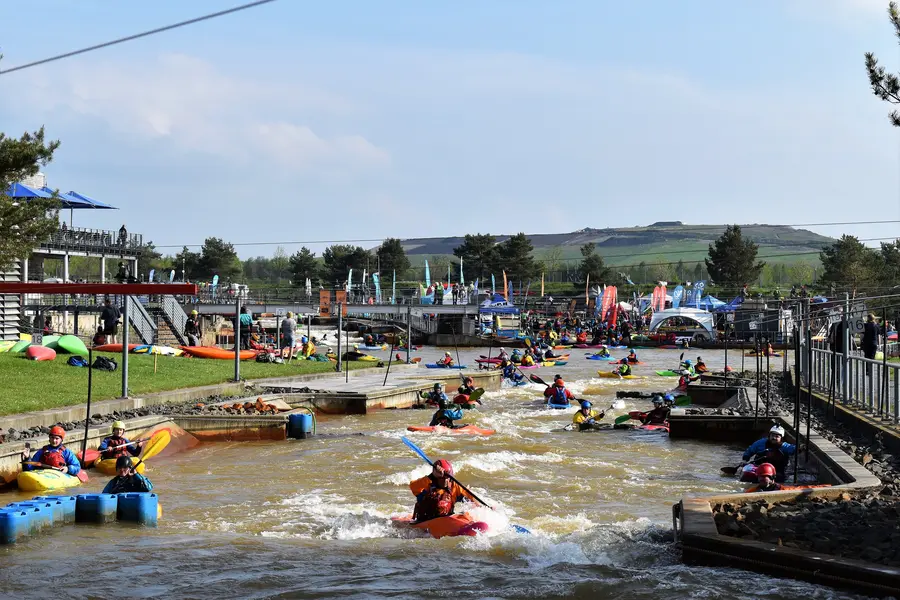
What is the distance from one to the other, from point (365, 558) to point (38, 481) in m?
6.18

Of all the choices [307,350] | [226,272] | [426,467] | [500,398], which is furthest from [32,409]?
[226,272]

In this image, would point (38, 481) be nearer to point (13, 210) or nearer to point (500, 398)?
point (13, 210)

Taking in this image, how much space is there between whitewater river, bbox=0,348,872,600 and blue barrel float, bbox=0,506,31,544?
18 centimetres

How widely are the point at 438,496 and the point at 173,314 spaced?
34526 mm

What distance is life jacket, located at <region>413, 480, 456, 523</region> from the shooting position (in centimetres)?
1310

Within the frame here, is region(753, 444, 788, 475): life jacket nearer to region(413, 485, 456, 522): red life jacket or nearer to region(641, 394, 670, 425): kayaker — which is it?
region(413, 485, 456, 522): red life jacket

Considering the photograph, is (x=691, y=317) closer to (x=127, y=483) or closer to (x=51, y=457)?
(x=51, y=457)

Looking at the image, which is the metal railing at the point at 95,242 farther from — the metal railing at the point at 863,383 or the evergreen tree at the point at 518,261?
the evergreen tree at the point at 518,261

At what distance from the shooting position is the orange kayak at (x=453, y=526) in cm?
1262

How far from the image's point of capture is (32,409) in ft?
62.2

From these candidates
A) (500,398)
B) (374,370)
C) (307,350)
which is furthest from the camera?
(307,350)

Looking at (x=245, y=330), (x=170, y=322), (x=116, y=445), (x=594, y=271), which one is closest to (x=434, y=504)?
(x=116, y=445)

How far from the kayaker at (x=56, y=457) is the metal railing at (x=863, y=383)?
37.4 ft

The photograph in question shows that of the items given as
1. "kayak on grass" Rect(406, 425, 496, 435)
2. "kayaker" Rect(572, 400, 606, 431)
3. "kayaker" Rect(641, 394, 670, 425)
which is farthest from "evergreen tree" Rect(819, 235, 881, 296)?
"kayak on grass" Rect(406, 425, 496, 435)
